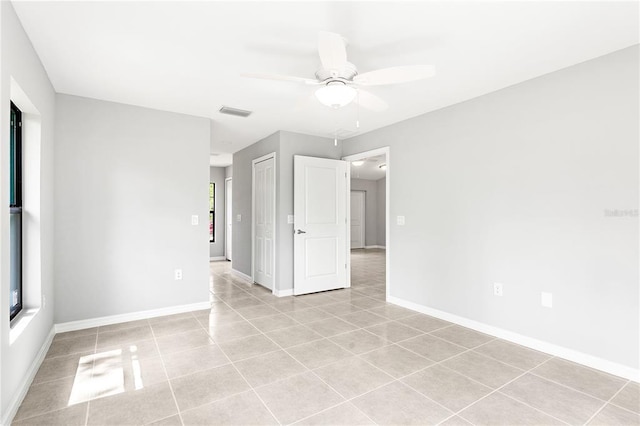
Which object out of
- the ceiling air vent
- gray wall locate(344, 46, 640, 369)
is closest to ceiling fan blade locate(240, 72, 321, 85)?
the ceiling air vent

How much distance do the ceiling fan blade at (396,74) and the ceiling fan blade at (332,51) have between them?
7.3 inches

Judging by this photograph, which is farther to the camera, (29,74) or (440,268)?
(440,268)

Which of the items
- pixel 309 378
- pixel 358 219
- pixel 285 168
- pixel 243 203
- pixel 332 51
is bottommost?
pixel 309 378

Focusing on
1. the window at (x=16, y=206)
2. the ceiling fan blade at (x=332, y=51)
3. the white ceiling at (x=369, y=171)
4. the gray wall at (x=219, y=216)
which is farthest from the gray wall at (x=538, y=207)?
the gray wall at (x=219, y=216)

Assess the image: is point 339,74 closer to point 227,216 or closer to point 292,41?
point 292,41

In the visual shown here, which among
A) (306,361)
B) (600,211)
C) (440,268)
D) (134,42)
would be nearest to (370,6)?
(134,42)

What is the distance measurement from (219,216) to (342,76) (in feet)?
21.7

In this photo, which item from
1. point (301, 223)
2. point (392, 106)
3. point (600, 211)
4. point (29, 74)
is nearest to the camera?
point (29, 74)

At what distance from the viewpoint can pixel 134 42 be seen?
2299 millimetres

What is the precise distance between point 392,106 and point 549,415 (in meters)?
2.98

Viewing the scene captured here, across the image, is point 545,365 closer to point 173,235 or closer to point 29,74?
point 173,235

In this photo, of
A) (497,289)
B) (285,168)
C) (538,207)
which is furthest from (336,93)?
(285,168)

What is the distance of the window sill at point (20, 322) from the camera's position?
202cm

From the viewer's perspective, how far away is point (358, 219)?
1123 cm
